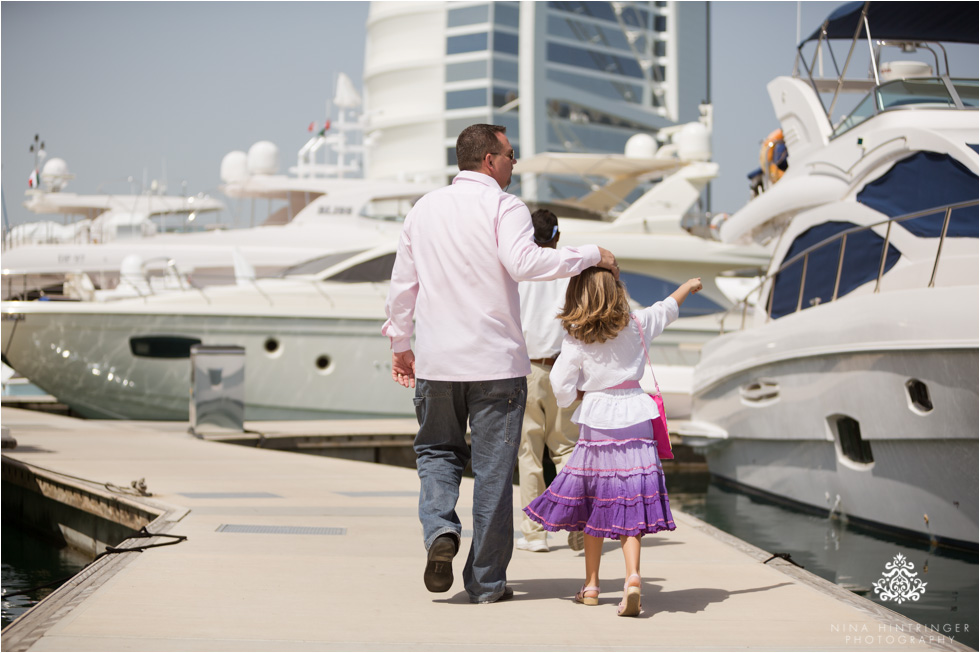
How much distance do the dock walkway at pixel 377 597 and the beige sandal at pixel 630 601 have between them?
0.13 ft

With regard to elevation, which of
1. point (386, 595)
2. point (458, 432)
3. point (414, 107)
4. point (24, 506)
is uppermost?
point (414, 107)

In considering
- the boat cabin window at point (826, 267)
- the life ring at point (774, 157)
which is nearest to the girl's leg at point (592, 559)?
the boat cabin window at point (826, 267)

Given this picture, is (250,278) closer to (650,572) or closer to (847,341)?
(847,341)

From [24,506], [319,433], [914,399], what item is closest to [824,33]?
[914,399]

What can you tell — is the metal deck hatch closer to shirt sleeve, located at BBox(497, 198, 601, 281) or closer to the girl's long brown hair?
the girl's long brown hair

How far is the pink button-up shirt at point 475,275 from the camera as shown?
13.5ft

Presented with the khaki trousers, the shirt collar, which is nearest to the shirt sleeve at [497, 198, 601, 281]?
the shirt collar

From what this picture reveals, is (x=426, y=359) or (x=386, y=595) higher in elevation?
(x=426, y=359)

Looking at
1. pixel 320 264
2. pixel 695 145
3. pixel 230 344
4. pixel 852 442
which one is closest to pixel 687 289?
pixel 852 442

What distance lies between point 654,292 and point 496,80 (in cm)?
1993

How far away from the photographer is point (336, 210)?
2350 cm

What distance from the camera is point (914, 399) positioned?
762 cm

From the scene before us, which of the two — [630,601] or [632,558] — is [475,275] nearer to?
[632,558]

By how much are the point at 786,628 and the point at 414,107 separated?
31.6 metres
